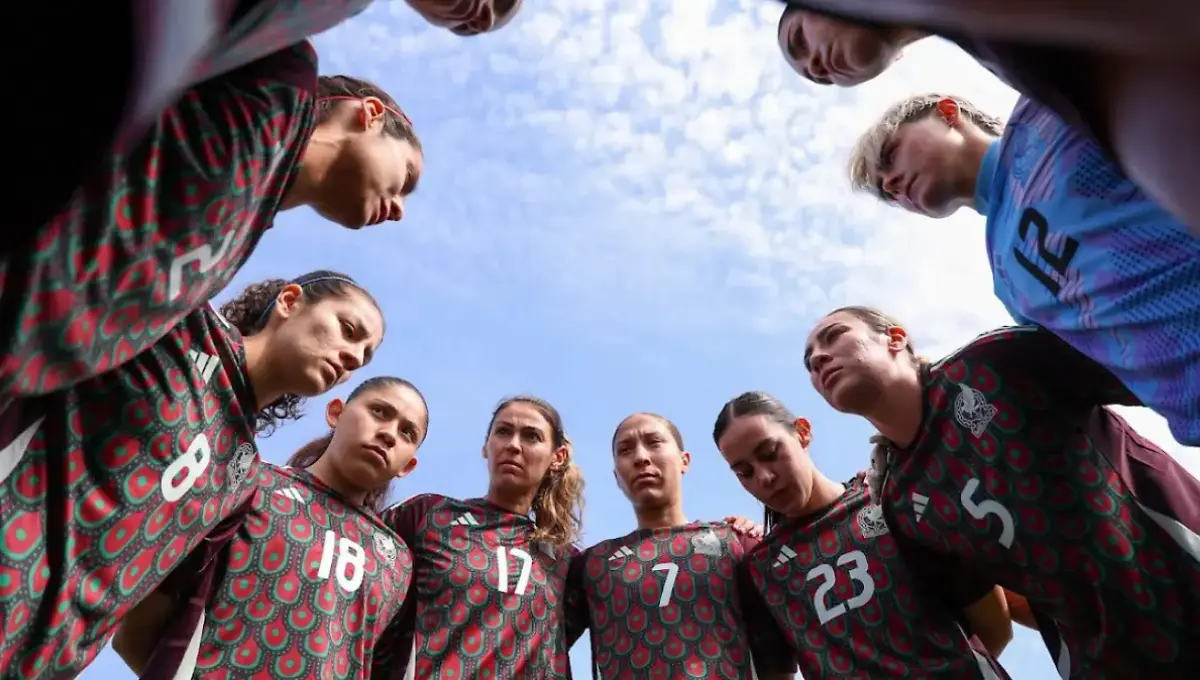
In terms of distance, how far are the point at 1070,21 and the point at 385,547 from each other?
9.11 feet

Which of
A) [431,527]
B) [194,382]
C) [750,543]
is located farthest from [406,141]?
[750,543]

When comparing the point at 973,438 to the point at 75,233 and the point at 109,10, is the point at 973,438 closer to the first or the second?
the point at 75,233

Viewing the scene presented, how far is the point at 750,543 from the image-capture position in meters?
3.32

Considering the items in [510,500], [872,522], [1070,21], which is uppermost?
[510,500]

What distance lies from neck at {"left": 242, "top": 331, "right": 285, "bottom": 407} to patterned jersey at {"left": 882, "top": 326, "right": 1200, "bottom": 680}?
1955 millimetres

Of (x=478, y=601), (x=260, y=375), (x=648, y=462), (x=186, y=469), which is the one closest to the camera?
(x=186, y=469)

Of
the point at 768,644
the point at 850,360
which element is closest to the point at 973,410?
the point at 850,360

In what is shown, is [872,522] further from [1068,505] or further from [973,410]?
[1068,505]

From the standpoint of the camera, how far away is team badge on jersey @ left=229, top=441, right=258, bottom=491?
2.23 m

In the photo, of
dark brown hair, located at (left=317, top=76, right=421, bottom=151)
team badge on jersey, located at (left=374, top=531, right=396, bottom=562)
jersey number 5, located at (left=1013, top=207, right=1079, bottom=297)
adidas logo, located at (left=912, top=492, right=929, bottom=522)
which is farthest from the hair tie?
adidas logo, located at (left=912, top=492, right=929, bottom=522)

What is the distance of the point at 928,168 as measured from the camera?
7.89 ft

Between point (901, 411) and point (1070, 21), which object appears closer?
point (1070, 21)

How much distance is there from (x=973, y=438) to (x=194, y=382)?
6.96ft

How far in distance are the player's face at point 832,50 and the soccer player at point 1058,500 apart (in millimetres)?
966
